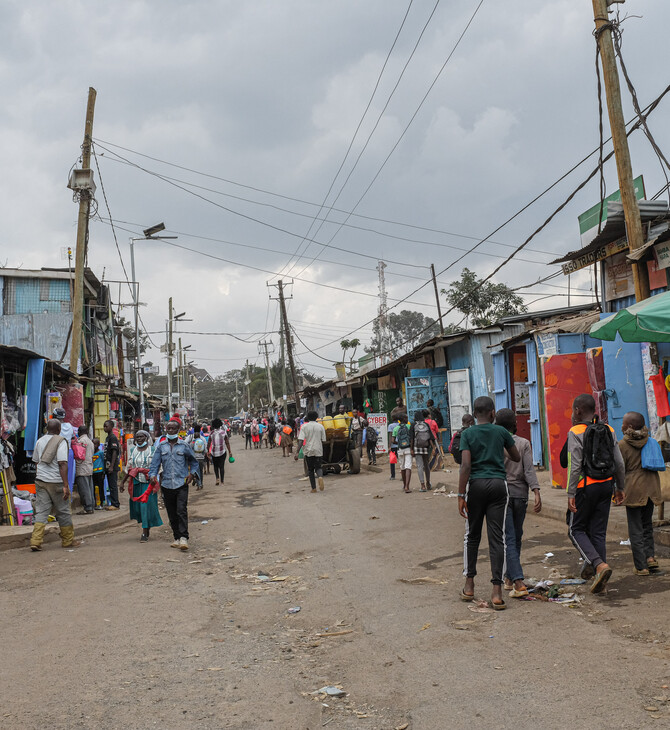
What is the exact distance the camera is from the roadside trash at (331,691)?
14.9 ft

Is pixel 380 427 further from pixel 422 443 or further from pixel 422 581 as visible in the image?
pixel 422 581

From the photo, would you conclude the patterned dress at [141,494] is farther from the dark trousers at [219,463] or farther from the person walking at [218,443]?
the dark trousers at [219,463]

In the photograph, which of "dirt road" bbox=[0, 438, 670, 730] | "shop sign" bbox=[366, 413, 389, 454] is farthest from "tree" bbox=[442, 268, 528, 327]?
"dirt road" bbox=[0, 438, 670, 730]

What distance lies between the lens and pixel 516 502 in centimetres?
692

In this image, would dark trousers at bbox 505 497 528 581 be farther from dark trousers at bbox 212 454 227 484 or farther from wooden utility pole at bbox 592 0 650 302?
dark trousers at bbox 212 454 227 484

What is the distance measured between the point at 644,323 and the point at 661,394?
2876mm

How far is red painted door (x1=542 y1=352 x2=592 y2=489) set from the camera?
13633 millimetres

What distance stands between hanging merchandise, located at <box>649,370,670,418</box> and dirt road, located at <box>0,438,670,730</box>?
242 cm

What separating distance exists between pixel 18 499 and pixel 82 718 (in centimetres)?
952

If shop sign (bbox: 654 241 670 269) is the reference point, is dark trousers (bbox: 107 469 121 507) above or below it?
below

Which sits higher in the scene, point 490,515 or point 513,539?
point 490,515

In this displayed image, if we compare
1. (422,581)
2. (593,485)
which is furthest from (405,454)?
(593,485)

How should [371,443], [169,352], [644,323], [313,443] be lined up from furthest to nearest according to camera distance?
[169,352]
[371,443]
[313,443]
[644,323]

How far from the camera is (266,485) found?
20.5 metres
